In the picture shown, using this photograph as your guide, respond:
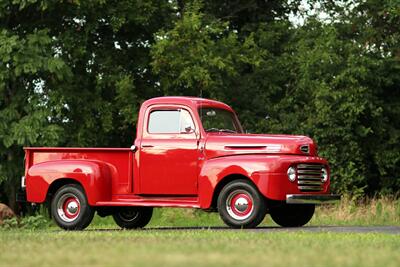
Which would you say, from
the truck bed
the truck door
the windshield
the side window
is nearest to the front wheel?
the windshield

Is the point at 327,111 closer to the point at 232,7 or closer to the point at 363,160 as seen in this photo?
the point at 363,160

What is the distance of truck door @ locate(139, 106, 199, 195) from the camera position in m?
16.6

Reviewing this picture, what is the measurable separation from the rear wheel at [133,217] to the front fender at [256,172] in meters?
2.68

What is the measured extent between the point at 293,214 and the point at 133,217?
3.19 m

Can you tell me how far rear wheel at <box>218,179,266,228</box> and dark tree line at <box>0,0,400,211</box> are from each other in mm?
10776

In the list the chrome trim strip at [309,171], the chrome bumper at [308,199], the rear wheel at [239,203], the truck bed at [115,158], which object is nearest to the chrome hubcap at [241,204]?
the rear wheel at [239,203]

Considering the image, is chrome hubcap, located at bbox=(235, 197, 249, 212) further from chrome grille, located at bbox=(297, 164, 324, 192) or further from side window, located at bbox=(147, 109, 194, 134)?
side window, located at bbox=(147, 109, 194, 134)

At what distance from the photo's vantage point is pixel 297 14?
35.5 meters

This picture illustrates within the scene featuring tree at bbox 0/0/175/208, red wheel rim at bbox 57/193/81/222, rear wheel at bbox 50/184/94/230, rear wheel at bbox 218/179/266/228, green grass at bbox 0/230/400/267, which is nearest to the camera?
green grass at bbox 0/230/400/267

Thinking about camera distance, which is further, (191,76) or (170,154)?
(191,76)

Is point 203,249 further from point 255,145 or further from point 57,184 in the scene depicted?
point 57,184

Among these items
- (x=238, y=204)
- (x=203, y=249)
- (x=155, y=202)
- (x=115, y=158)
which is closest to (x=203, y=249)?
(x=203, y=249)

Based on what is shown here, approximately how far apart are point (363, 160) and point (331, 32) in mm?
3876

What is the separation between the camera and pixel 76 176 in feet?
56.3
